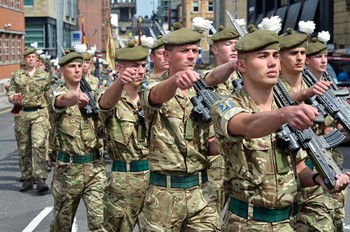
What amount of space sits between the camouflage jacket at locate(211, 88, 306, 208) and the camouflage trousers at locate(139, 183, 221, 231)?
3.40ft

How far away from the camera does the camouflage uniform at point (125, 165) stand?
267 inches

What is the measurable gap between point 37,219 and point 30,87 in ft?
11.3

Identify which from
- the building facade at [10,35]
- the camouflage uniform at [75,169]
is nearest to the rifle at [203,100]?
the camouflage uniform at [75,169]

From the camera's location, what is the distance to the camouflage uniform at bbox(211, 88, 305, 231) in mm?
4613

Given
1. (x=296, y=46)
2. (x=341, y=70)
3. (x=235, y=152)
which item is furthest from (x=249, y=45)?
(x=341, y=70)

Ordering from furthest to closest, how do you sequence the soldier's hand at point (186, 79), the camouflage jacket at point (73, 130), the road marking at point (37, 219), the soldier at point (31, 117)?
the soldier at point (31, 117)
the road marking at point (37, 219)
the camouflage jacket at point (73, 130)
the soldier's hand at point (186, 79)

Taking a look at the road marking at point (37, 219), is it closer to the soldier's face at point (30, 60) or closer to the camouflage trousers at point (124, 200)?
the camouflage trousers at point (124, 200)

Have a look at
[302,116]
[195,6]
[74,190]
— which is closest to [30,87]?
[74,190]

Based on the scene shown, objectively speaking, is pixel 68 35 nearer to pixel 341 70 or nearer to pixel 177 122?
pixel 341 70

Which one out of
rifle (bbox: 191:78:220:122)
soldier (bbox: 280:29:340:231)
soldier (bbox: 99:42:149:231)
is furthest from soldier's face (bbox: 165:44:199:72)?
soldier (bbox: 99:42:149:231)

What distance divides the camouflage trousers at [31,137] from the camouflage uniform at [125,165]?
5194 millimetres

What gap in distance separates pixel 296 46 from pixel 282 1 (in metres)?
39.4

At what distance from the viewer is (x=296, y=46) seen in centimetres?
647

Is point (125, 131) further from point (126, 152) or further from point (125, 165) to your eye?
point (125, 165)
